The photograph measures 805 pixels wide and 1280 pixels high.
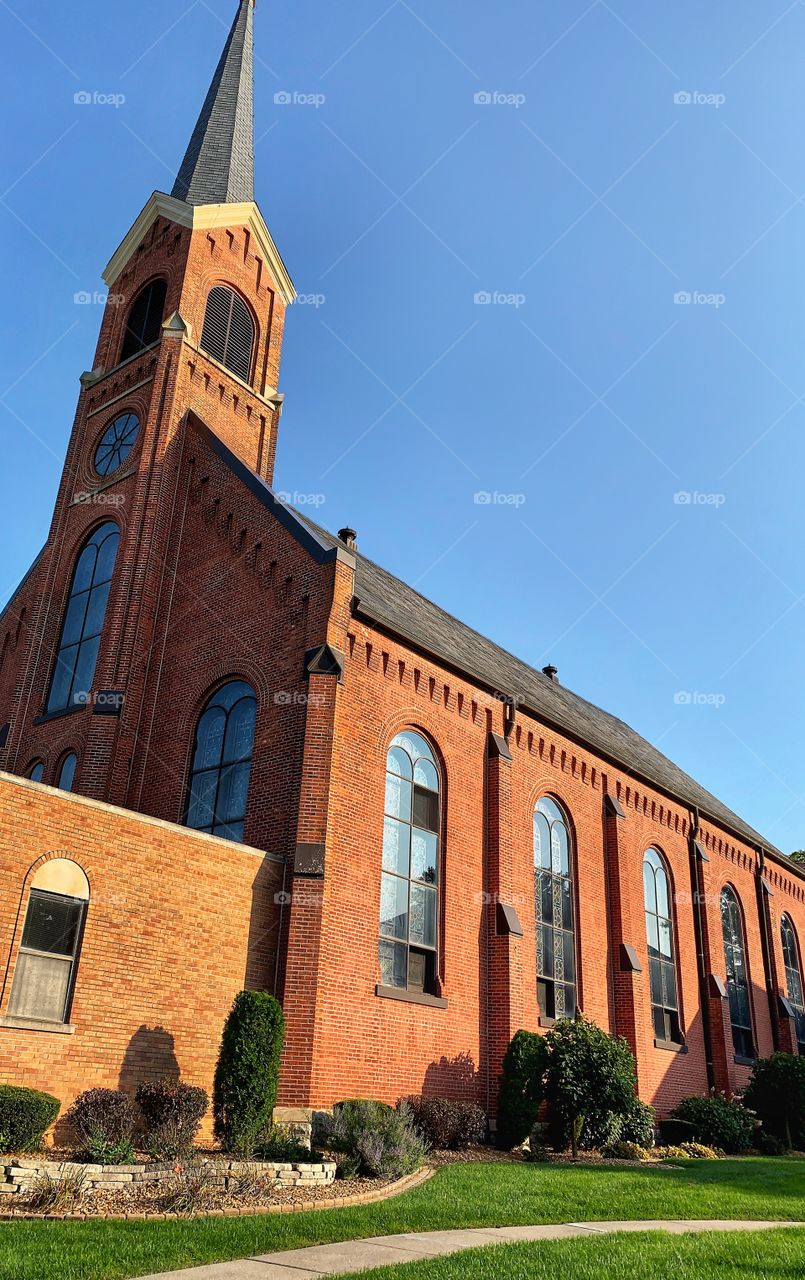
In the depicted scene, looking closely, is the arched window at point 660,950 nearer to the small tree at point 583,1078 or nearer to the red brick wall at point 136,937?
the small tree at point 583,1078

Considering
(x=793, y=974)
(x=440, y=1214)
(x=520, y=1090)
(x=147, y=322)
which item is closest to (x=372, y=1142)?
(x=440, y=1214)

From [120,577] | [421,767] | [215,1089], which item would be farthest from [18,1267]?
[120,577]

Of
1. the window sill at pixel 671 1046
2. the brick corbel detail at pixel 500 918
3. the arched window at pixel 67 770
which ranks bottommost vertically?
the window sill at pixel 671 1046

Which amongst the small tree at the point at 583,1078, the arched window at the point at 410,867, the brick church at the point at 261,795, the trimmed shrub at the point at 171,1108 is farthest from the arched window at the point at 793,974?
the trimmed shrub at the point at 171,1108

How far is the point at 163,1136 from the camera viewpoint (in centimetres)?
1166

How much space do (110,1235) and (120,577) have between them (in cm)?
1473

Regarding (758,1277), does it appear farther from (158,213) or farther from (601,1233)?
(158,213)

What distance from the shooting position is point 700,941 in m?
28.2

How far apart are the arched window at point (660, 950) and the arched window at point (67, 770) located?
14.8 metres

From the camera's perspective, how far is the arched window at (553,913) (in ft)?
69.9

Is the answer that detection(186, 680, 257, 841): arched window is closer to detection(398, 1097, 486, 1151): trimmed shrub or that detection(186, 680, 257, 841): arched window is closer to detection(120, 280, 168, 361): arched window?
detection(398, 1097, 486, 1151): trimmed shrub

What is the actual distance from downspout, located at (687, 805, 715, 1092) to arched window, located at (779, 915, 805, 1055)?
7.38 m

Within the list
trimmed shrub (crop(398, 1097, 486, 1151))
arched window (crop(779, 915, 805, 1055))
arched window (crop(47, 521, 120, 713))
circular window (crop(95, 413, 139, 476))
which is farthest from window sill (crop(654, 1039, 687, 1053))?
circular window (crop(95, 413, 139, 476))

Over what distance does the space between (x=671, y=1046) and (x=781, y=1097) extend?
2743mm
